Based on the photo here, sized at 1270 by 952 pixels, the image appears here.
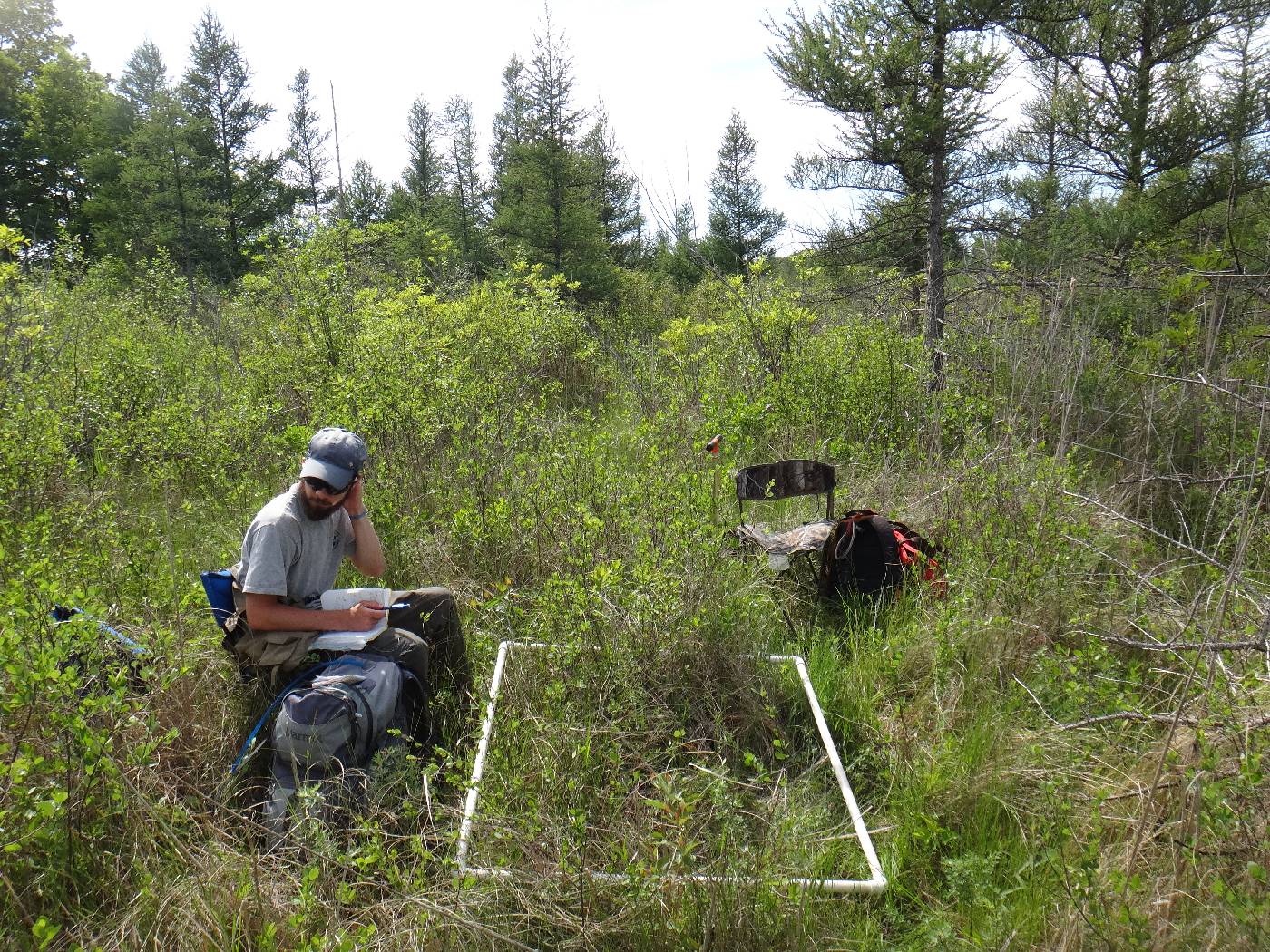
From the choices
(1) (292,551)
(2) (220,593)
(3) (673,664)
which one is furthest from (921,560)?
(2) (220,593)

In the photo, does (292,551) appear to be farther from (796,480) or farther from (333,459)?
(796,480)

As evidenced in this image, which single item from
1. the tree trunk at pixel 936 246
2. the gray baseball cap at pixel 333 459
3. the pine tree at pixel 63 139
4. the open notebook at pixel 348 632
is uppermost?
the pine tree at pixel 63 139

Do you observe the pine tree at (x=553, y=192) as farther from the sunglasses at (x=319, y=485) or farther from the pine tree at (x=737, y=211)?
the sunglasses at (x=319, y=485)

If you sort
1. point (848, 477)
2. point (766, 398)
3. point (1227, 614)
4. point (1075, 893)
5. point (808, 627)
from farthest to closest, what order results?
point (766, 398), point (848, 477), point (808, 627), point (1227, 614), point (1075, 893)

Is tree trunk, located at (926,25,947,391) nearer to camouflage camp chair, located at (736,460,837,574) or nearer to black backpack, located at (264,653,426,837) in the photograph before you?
camouflage camp chair, located at (736,460,837,574)

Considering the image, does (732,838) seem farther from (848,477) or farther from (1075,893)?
(848,477)

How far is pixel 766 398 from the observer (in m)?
6.29

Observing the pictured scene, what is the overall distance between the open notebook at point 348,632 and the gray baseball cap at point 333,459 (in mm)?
419

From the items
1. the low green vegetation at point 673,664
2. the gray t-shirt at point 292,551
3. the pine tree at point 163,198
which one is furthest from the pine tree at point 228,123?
the gray t-shirt at point 292,551

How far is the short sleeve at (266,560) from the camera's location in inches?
110

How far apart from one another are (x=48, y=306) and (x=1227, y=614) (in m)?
7.25

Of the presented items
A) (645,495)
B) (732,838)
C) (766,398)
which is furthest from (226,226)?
(732,838)

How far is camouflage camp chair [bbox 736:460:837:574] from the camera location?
4383mm

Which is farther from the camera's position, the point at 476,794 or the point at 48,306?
the point at 48,306
